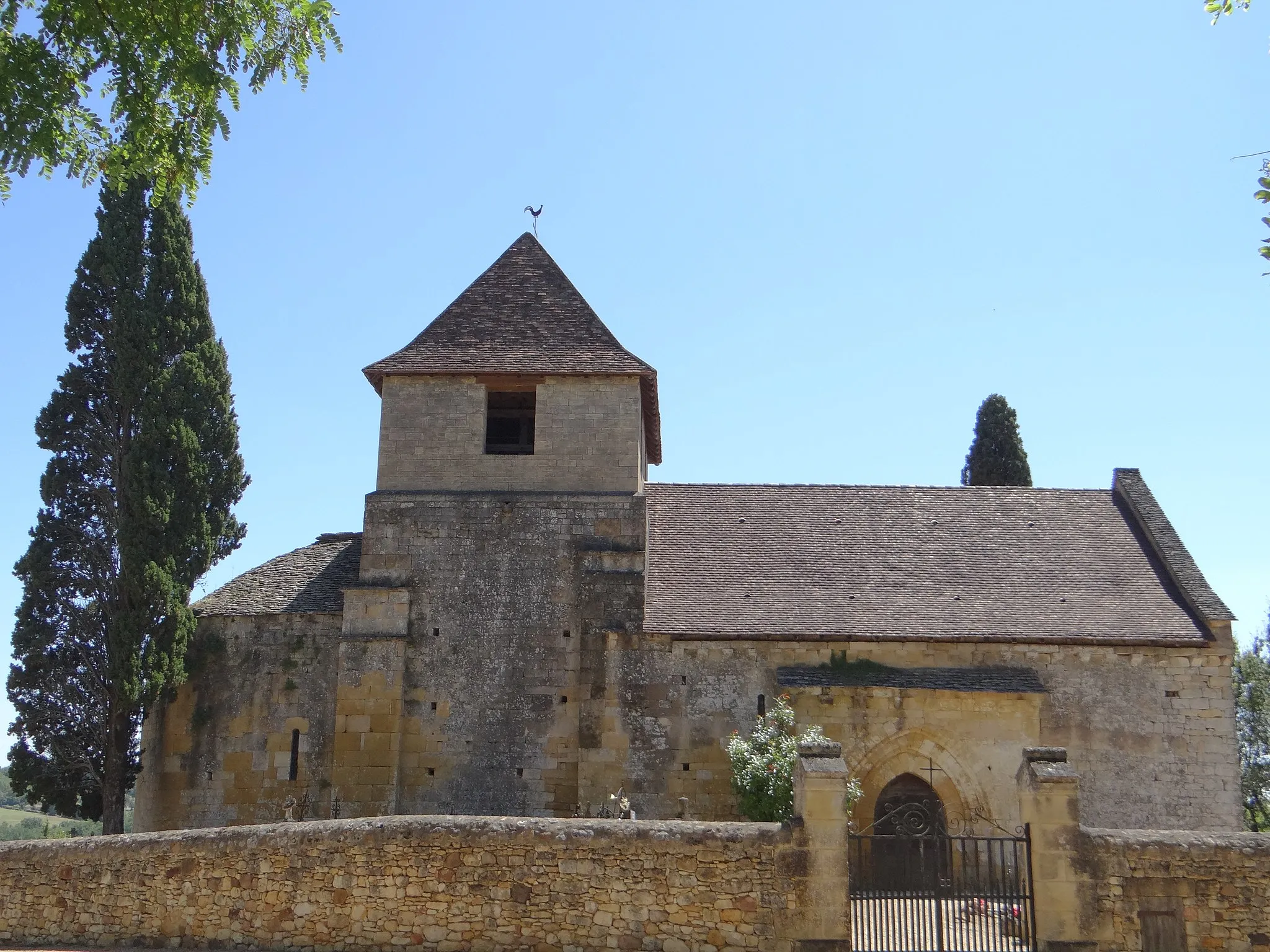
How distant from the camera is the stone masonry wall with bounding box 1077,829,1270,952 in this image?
11.3 metres

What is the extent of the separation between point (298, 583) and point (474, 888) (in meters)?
9.76

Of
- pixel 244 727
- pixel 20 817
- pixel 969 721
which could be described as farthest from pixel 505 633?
pixel 20 817

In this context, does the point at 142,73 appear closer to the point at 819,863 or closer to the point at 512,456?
the point at 819,863

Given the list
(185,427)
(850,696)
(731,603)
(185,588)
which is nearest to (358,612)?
(185,588)

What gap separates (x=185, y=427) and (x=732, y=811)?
434 inches

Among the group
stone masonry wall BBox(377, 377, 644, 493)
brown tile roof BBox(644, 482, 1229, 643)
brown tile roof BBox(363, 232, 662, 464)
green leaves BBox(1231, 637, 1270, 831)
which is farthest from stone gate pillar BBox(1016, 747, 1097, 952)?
green leaves BBox(1231, 637, 1270, 831)

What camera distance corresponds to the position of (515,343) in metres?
20.0

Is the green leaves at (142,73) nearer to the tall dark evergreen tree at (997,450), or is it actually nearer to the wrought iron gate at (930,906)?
the wrought iron gate at (930,906)

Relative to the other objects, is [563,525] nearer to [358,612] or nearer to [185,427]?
[358,612]

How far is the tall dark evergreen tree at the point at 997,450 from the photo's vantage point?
2964 centimetres

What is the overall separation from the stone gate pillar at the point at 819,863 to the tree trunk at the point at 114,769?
1176cm

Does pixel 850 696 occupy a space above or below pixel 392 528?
below

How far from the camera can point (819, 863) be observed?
446 inches

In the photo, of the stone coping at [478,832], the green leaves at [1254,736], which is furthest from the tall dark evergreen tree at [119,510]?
the green leaves at [1254,736]
